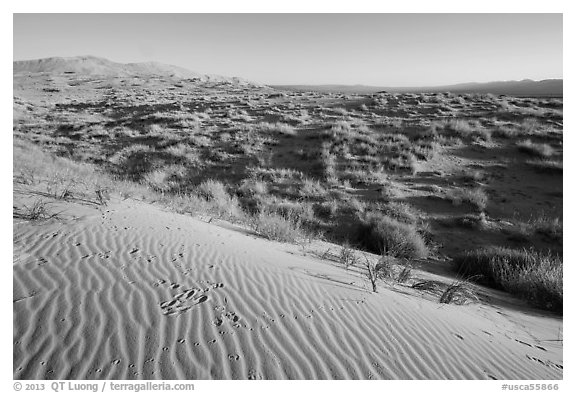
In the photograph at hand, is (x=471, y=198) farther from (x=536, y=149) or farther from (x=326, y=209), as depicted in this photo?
(x=536, y=149)

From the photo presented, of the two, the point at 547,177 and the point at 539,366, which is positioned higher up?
the point at 547,177

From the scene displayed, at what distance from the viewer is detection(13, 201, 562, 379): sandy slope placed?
2668 millimetres

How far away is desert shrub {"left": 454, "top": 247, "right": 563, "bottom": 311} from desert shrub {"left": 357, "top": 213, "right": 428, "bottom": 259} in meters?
0.91

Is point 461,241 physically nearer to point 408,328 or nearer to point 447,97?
point 408,328

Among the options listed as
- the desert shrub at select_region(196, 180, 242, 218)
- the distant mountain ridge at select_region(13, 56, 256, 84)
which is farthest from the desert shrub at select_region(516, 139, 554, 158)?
the distant mountain ridge at select_region(13, 56, 256, 84)

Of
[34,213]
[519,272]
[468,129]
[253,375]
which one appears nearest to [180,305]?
[253,375]

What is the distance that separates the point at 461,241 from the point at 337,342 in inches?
259

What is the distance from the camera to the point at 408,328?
3.51m

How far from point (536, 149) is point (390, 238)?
34.2ft

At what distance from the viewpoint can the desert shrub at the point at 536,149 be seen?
13266 millimetres

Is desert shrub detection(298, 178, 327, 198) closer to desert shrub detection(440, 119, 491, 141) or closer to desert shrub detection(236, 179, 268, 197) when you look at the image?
desert shrub detection(236, 179, 268, 197)

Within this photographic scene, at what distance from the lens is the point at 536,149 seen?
13508 mm

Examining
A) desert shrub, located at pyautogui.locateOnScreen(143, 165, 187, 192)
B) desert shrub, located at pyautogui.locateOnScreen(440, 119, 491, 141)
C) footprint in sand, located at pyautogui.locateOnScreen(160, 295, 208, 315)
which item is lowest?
footprint in sand, located at pyautogui.locateOnScreen(160, 295, 208, 315)
